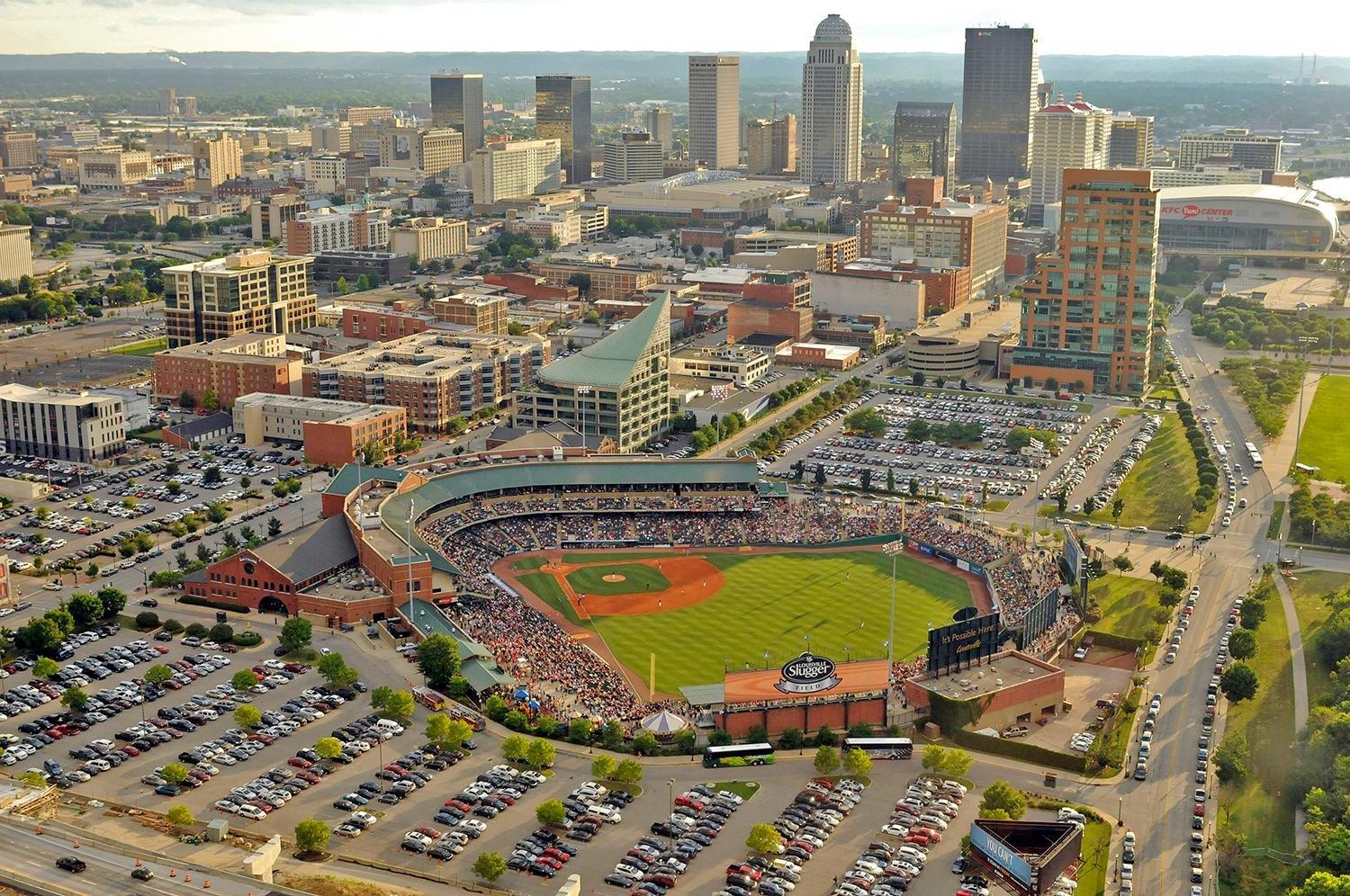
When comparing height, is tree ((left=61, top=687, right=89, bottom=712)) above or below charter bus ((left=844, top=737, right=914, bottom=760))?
above

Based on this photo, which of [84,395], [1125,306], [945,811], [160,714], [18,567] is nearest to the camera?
[945,811]

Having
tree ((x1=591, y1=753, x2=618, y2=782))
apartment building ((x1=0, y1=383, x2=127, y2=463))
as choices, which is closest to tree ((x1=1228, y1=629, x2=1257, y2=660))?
tree ((x1=591, y1=753, x2=618, y2=782))

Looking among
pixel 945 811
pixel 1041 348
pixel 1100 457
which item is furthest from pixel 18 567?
pixel 1041 348

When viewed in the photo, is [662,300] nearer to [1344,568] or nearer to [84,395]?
[84,395]

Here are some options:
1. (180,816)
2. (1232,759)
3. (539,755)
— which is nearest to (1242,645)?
(1232,759)

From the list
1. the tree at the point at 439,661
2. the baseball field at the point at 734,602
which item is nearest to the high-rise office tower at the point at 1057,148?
the baseball field at the point at 734,602

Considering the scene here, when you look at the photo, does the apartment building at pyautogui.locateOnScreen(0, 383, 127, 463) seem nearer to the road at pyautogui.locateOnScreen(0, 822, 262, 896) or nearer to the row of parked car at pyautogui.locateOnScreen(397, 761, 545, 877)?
the row of parked car at pyautogui.locateOnScreen(397, 761, 545, 877)
